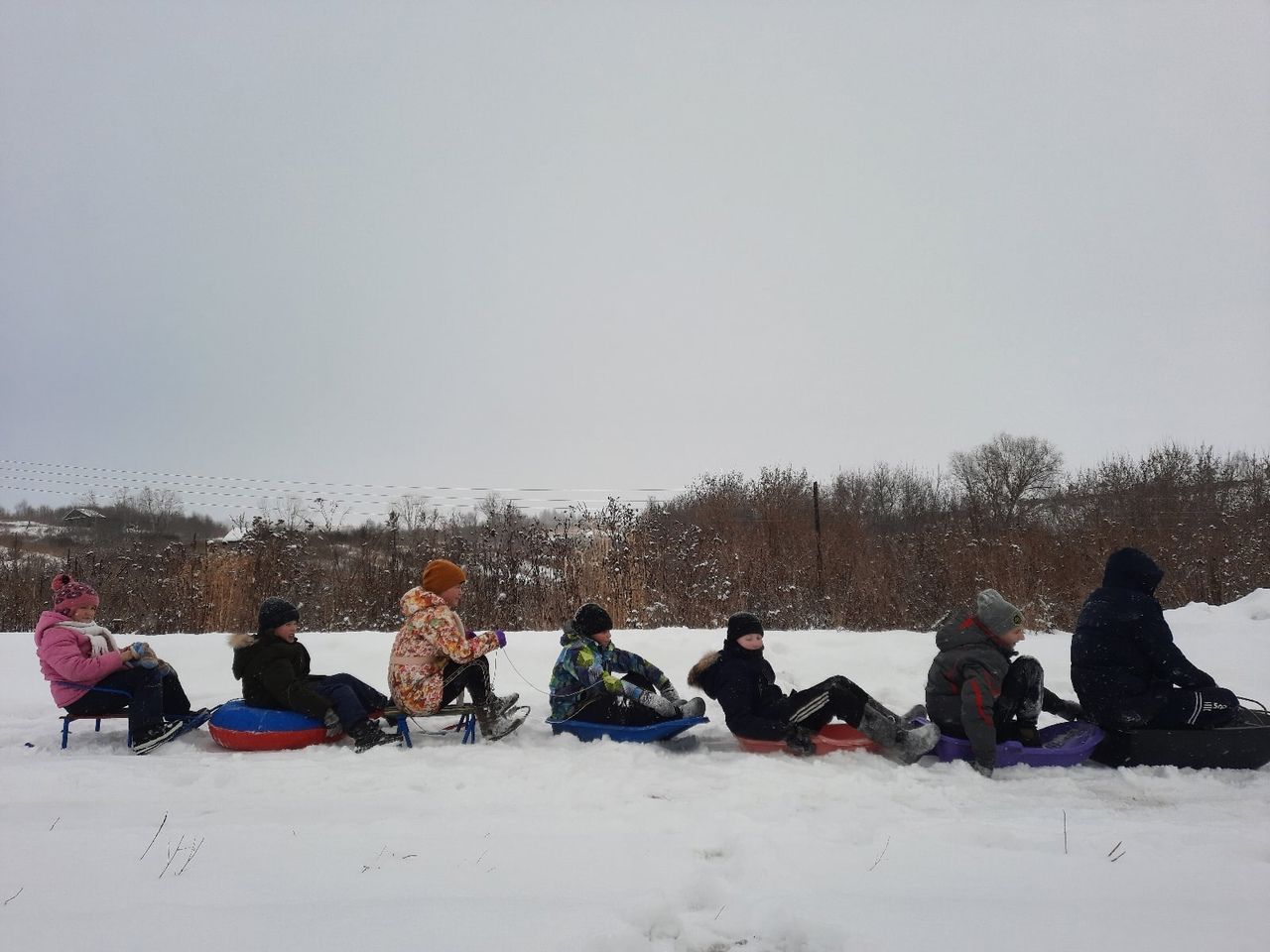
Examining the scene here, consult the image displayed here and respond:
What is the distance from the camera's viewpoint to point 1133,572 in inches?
204

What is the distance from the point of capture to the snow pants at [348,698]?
5590 mm

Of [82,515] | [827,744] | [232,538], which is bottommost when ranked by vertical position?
[827,744]

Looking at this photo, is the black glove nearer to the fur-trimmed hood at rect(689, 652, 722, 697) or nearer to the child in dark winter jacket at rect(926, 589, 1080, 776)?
the fur-trimmed hood at rect(689, 652, 722, 697)

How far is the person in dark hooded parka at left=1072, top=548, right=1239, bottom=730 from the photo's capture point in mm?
4883

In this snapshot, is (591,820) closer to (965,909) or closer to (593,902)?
(593,902)

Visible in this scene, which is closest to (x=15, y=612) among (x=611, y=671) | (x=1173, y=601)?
(x=611, y=671)

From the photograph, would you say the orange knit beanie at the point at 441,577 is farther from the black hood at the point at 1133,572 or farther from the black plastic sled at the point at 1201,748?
the black plastic sled at the point at 1201,748

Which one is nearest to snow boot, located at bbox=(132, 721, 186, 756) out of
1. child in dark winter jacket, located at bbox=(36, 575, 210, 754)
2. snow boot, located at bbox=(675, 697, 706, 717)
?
child in dark winter jacket, located at bbox=(36, 575, 210, 754)

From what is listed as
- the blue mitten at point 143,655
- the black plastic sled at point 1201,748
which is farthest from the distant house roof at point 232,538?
the black plastic sled at point 1201,748

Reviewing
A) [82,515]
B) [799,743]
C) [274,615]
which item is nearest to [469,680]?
[274,615]

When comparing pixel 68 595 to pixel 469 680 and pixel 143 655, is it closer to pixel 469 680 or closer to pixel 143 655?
pixel 143 655

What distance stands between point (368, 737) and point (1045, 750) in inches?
184

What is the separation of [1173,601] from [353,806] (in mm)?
13492

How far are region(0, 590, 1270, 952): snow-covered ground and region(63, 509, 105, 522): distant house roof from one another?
3233 cm
